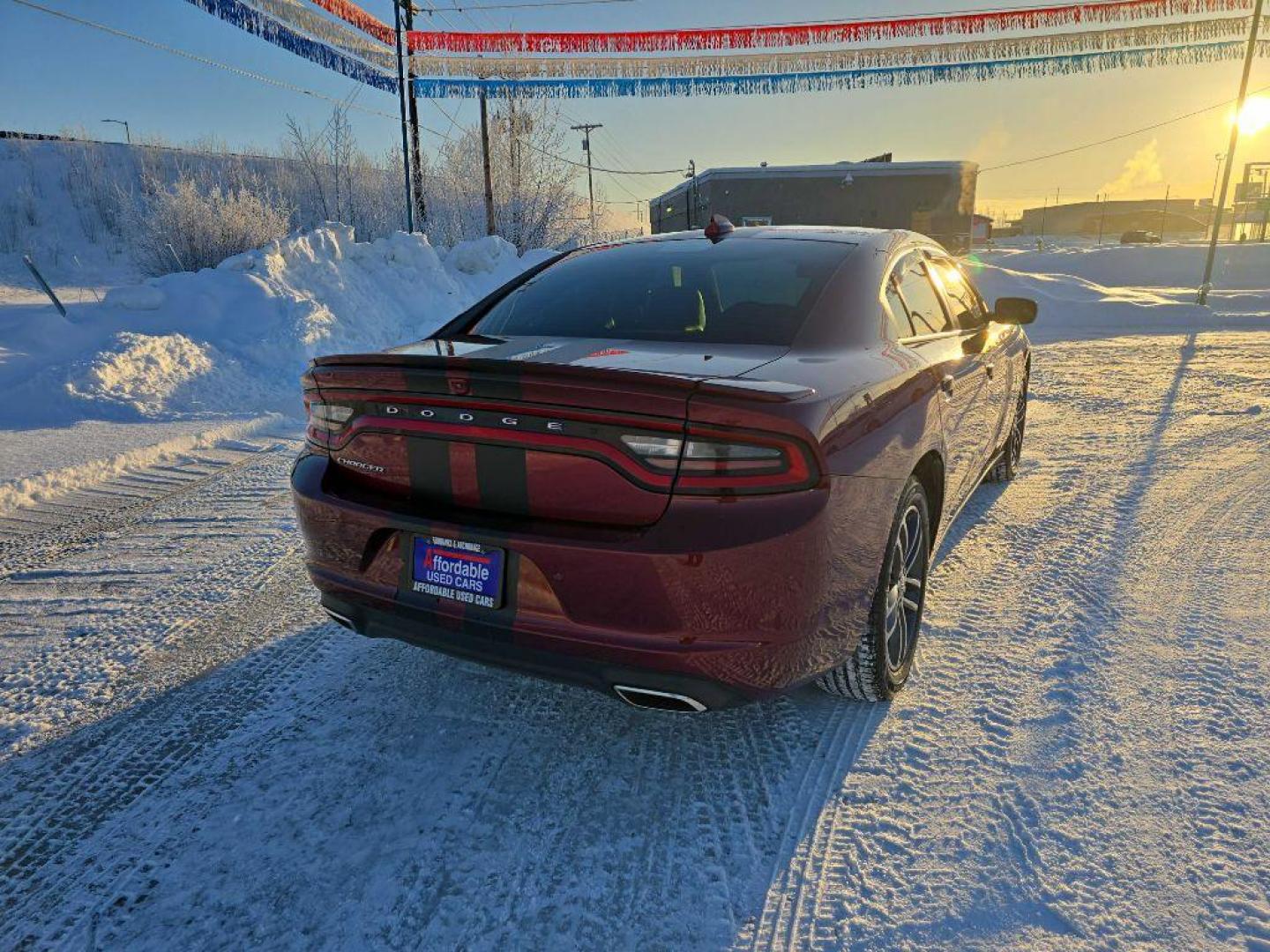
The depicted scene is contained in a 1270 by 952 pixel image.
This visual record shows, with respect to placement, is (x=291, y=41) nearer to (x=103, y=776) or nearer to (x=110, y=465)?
(x=110, y=465)

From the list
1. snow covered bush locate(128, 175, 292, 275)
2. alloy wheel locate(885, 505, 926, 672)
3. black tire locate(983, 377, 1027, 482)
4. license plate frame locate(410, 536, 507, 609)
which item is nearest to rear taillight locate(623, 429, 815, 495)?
license plate frame locate(410, 536, 507, 609)

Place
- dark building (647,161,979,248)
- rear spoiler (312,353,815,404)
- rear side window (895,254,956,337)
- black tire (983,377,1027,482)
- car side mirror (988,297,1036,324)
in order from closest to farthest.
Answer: rear spoiler (312,353,815,404) → rear side window (895,254,956,337) → car side mirror (988,297,1036,324) → black tire (983,377,1027,482) → dark building (647,161,979,248)

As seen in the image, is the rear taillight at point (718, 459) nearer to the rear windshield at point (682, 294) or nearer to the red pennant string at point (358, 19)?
the rear windshield at point (682, 294)

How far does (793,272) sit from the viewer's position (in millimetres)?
2764

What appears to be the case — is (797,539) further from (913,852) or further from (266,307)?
(266,307)

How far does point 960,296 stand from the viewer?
384 cm

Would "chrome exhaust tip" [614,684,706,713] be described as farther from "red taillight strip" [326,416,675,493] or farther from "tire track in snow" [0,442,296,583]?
"tire track in snow" [0,442,296,583]

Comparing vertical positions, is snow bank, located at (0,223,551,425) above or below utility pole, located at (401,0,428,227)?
below

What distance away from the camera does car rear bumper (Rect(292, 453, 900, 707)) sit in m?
1.81

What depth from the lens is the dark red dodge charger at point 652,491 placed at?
1821 millimetres

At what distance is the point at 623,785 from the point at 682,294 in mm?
1673

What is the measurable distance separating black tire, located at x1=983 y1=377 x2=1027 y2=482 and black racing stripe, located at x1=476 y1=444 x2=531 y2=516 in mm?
3744

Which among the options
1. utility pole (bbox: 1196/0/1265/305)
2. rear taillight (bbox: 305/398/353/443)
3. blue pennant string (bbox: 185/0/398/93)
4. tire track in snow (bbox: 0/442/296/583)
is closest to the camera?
rear taillight (bbox: 305/398/353/443)

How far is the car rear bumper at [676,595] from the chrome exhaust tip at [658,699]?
2 centimetres
